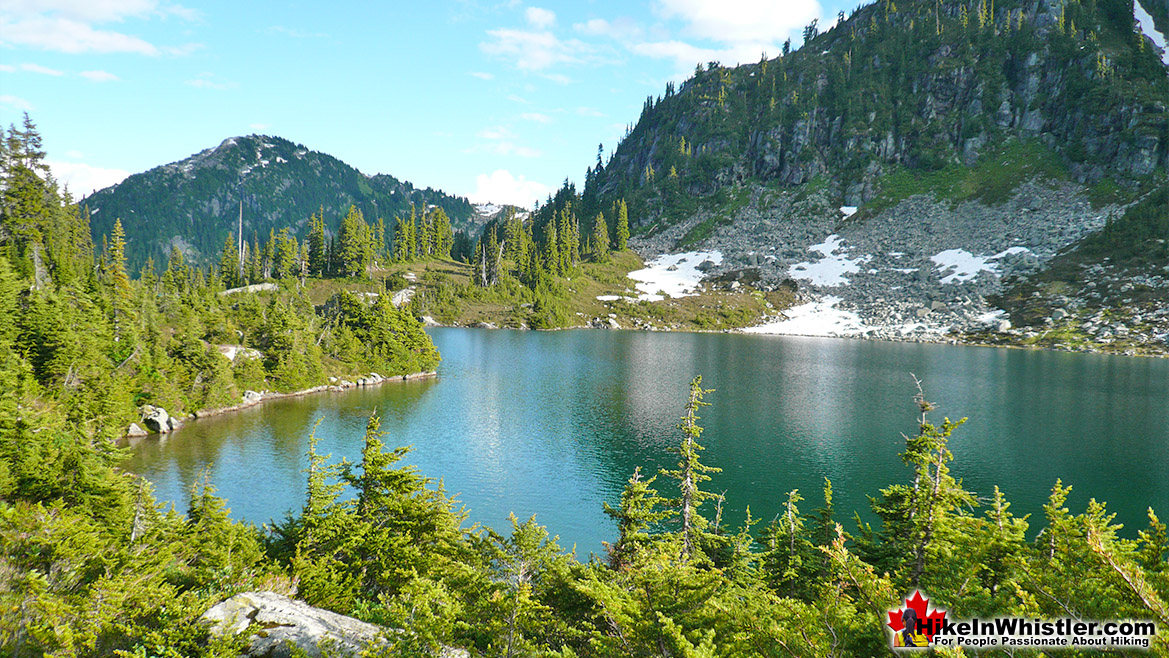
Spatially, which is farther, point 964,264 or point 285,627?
point 964,264

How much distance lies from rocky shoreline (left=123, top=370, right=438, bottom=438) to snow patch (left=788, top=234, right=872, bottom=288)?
125 metres

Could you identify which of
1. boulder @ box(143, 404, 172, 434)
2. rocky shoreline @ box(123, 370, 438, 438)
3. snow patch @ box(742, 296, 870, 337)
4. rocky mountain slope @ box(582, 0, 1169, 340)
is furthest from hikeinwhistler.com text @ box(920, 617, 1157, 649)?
snow patch @ box(742, 296, 870, 337)

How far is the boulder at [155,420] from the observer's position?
43062mm

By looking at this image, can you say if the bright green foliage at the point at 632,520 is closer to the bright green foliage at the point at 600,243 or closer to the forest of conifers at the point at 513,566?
the forest of conifers at the point at 513,566

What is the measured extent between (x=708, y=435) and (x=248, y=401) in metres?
44.2

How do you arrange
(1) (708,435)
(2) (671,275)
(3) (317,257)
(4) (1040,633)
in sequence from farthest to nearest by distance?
(2) (671,275) < (3) (317,257) < (1) (708,435) < (4) (1040,633)

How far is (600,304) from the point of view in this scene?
155 metres

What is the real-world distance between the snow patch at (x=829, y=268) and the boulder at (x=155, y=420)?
509 ft

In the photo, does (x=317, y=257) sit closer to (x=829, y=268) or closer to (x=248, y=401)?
(x=248, y=401)

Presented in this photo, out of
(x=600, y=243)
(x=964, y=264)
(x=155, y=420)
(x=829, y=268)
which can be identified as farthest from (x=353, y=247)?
(x=964, y=264)

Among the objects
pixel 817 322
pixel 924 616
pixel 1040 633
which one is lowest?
pixel 924 616

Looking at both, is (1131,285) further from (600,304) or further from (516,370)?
(516,370)

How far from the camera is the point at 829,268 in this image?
166000mm

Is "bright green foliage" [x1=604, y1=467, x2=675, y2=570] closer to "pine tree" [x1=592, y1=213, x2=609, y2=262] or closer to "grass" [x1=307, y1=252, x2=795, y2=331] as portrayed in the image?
"grass" [x1=307, y1=252, x2=795, y2=331]
